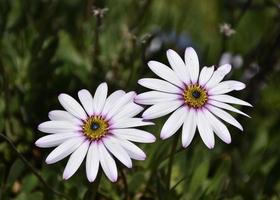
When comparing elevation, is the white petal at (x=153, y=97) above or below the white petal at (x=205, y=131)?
above

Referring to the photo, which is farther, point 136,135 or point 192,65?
point 192,65

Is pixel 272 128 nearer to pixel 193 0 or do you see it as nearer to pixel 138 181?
pixel 138 181

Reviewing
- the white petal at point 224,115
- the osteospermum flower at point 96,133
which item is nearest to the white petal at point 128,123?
the osteospermum flower at point 96,133

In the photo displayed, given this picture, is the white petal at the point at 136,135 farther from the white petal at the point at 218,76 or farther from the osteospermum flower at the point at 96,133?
the white petal at the point at 218,76

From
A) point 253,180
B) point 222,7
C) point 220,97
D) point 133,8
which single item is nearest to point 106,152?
point 220,97

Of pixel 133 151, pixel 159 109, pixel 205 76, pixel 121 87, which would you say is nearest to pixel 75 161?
pixel 133 151

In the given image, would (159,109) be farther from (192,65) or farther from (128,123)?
(192,65)

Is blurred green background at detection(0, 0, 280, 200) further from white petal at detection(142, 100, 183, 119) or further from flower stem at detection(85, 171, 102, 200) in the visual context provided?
white petal at detection(142, 100, 183, 119)
